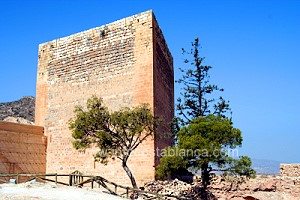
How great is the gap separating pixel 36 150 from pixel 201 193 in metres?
8.50

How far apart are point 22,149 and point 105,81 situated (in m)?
5.15

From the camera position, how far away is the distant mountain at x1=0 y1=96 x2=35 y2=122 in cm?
3146

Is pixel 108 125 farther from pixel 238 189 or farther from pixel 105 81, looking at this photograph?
pixel 238 189

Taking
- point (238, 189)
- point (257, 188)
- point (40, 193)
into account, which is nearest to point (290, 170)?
point (257, 188)

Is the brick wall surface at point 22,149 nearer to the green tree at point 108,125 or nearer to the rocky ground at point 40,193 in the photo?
the green tree at point 108,125

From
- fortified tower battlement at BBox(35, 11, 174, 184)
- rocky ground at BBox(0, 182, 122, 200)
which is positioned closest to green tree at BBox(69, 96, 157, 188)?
fortified tower battlement at BBox(35, 11, 174, 184)

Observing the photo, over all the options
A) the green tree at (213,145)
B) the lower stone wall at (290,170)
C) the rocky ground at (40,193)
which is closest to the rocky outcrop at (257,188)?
the lower stone wall at (290,170)

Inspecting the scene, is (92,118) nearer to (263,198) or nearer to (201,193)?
(201,193)

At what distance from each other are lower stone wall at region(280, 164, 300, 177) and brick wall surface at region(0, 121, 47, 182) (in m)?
11.2

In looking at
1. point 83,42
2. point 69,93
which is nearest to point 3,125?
point 69,93

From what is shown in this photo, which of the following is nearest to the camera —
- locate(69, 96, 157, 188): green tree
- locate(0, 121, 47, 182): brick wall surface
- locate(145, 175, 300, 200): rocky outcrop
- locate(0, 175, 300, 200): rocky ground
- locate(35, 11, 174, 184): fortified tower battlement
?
locate(69, 96, 157, 188): green tree

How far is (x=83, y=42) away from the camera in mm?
17359

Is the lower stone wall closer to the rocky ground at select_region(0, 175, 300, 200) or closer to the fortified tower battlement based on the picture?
the rocky ground at select_region(0, 175, 300, 200)

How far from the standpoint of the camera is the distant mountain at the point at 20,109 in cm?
3146
